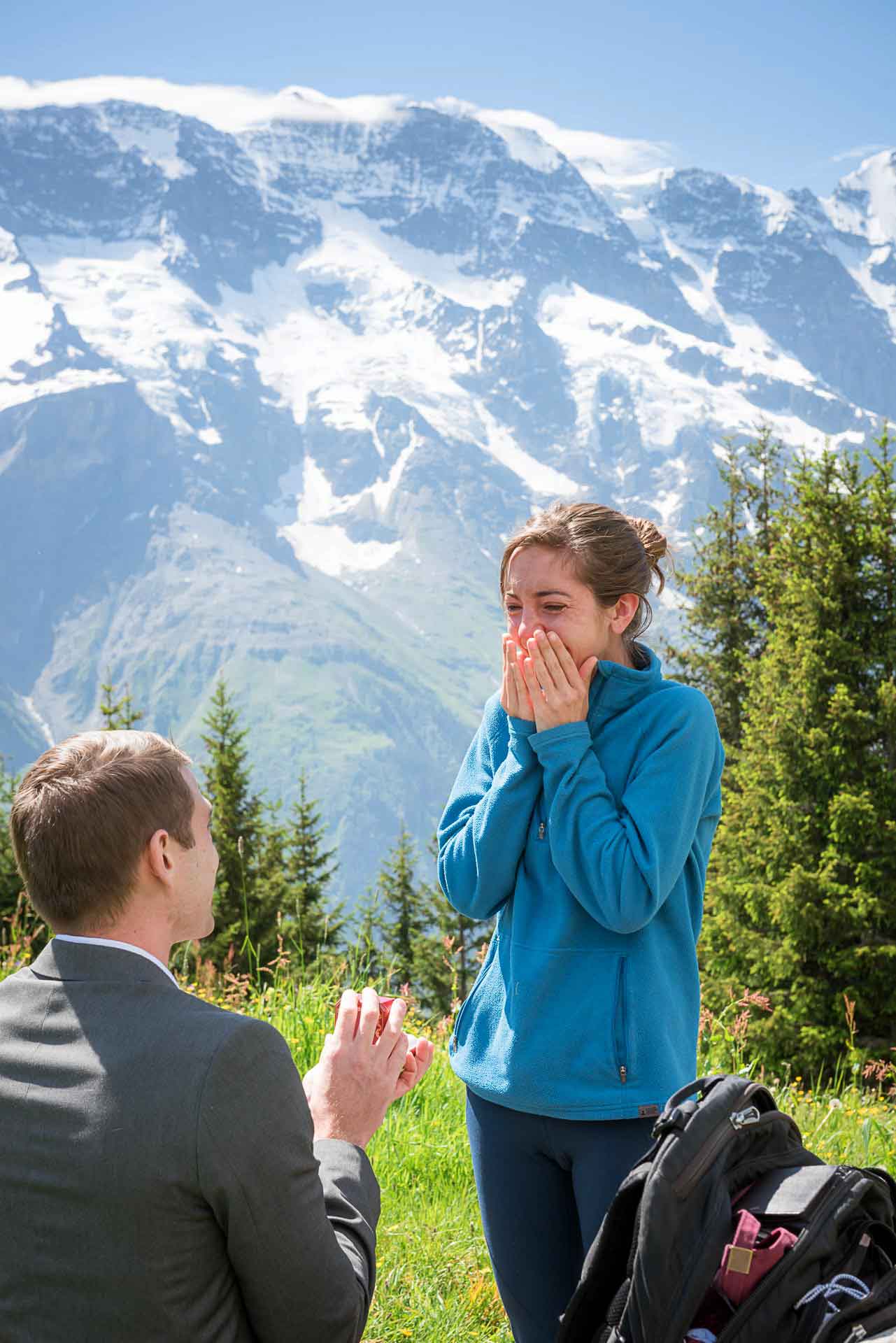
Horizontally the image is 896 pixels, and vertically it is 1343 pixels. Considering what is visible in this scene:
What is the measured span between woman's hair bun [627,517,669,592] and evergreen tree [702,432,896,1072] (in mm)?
12677

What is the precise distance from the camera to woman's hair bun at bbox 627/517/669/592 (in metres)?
2.81

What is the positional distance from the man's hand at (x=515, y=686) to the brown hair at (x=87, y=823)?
0.96 metres

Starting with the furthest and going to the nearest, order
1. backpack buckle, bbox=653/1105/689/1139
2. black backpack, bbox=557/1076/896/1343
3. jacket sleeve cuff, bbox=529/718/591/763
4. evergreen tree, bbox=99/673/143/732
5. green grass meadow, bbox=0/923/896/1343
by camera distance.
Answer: evergreen tree, bbox=99/673/143/732
green grass meadow, bbox=0/923/896/1343
jacket sleeve cuff, bbox=529/718/591/763
backpack buckle, bbox=653/1105/689/1139
black backpack, bbox=557/1076/896/1343

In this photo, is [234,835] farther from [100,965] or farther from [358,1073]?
[100,965]

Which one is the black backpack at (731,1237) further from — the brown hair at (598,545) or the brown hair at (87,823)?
the brown hair at (598,545)

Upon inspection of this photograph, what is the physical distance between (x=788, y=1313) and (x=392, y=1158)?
7.77 feet

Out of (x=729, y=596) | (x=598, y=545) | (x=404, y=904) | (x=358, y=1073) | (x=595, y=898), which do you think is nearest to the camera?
(x=358, y=1073)

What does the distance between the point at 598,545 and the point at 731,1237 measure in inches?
57.7

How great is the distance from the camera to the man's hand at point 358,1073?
7.09 ft

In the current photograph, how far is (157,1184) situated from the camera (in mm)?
1651

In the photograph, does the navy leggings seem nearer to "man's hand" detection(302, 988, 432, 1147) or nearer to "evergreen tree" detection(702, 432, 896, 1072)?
"man's hand" detection(302, 988, 432, 1147)

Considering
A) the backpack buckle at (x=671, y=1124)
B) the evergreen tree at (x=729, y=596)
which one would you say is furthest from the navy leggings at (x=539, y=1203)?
the evergreen tree at (x=729, y=596)

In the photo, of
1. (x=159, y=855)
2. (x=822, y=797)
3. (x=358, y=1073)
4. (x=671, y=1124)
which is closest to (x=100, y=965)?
(x=159, y=855)

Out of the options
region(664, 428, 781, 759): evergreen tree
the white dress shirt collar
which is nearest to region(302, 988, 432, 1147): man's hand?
the white dress shirt collar
